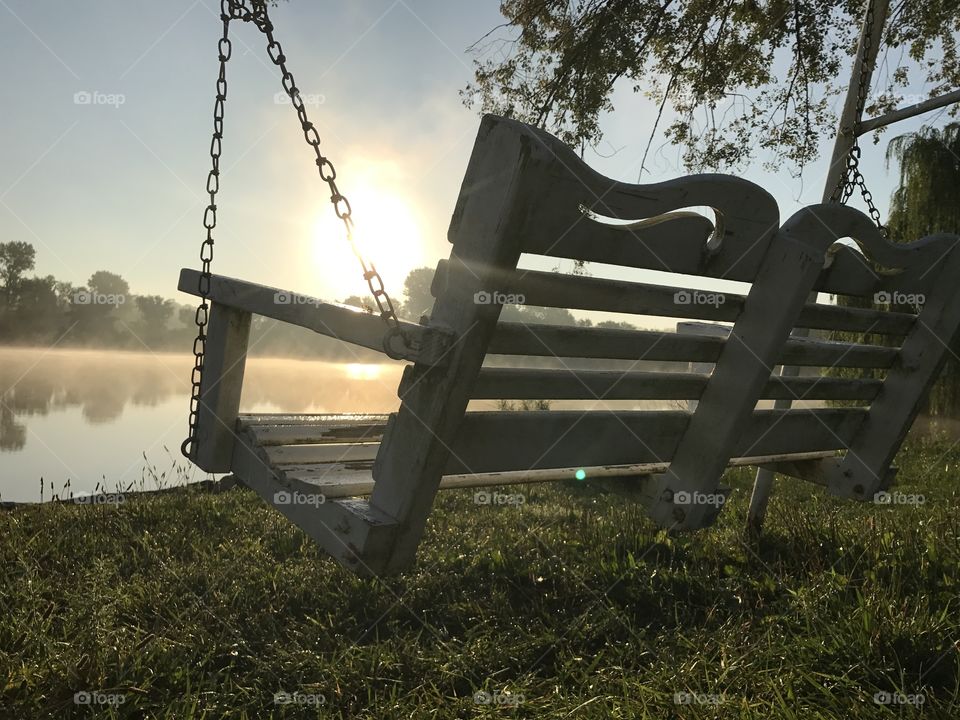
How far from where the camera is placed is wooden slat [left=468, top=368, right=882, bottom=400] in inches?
76.9

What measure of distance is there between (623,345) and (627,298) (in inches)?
6.1

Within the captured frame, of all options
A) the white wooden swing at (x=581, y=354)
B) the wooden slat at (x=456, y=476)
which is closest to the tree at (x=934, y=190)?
the white wooden swing at (x=581, y=354)

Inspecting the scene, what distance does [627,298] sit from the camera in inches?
80.7

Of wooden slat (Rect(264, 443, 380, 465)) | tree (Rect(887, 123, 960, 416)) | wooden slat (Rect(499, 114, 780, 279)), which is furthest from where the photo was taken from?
Result: tree (Rect(887, 123, 960, 416))

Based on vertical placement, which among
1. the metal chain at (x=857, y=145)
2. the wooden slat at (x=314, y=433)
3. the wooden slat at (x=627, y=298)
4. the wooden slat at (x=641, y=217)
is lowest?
the wooden slat at (x=314, y=433)

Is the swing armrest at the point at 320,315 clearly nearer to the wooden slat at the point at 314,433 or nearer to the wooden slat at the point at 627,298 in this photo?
the wooden slat at the point at 627,298

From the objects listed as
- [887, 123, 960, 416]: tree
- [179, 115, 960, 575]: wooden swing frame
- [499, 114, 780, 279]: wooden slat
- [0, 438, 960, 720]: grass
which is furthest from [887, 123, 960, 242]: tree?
[499, 114, 780, 279]: wooden slat

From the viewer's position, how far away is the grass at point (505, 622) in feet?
7.70

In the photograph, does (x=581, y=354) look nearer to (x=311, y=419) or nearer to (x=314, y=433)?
(x=314, y=433)

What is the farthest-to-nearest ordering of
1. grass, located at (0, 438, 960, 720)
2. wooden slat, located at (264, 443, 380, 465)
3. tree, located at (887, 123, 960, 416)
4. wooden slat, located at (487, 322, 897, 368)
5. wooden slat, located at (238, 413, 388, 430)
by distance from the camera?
tree, located at (887, 123, 960, 416) → wooden slat, located at (238, 413, 388, 430) → wooden slat, located at (264, 443, 380, 465) → grass, located at (0, 438, 960, 720) → wooden slat, located at (487, 322, 897, 368)

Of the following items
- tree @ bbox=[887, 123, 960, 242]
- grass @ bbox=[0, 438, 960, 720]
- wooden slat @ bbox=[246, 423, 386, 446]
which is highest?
tree @ bbox=[887, 123, 960, 242]

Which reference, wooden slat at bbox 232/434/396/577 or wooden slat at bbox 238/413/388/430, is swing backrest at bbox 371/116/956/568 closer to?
wooden slat at bbox 232/434/396/577

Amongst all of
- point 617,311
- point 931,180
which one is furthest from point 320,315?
point 931,180

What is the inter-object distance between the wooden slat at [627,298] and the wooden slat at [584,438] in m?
0.36
